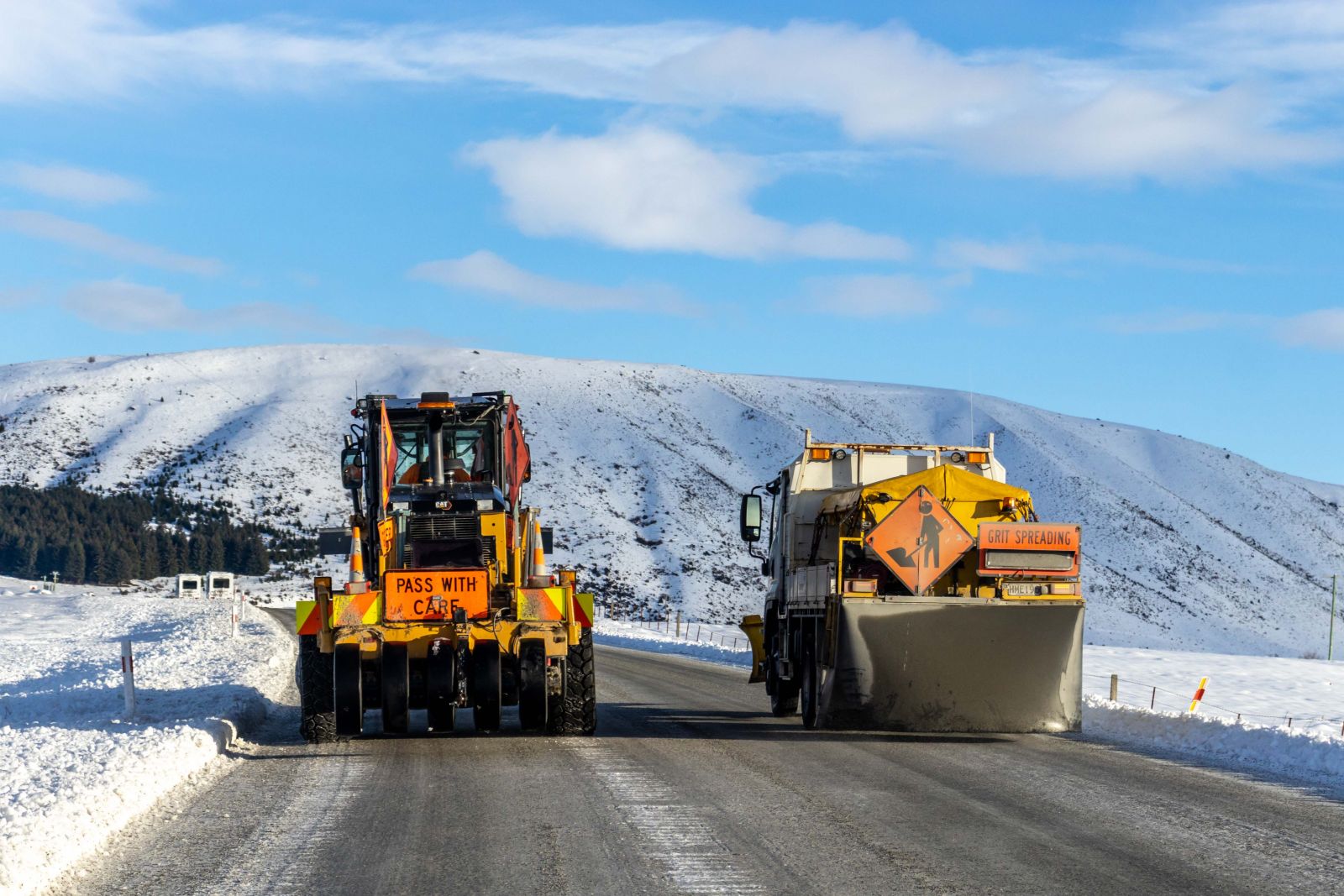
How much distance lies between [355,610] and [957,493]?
20.9 feet

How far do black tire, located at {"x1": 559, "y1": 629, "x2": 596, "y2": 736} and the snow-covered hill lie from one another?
213 feet

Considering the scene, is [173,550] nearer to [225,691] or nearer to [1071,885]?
[225,691]

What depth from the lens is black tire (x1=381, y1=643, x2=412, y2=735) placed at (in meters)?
13.1

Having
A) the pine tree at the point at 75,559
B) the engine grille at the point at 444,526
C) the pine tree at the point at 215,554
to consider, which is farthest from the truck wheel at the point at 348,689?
the pine tree at the point at 75,559

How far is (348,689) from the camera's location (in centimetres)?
1320

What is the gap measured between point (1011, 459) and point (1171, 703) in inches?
4165

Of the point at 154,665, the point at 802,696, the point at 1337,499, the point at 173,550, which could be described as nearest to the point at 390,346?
the point at 173,550

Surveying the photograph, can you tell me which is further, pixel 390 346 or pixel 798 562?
pixel 390 346

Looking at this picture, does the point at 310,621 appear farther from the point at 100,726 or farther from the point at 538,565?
the point at 100,726

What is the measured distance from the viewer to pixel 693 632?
5612 centimetres

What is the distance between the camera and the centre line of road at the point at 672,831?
7352 mm

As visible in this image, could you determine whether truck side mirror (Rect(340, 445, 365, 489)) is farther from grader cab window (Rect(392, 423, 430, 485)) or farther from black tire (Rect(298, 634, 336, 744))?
black tire (Rect(298, 634, 336, 744))

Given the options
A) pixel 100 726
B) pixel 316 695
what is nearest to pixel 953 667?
pixel 316 695

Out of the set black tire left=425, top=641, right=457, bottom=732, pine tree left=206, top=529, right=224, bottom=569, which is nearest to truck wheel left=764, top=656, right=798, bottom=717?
black tire left=425, top=641, right=457, bottom=732
